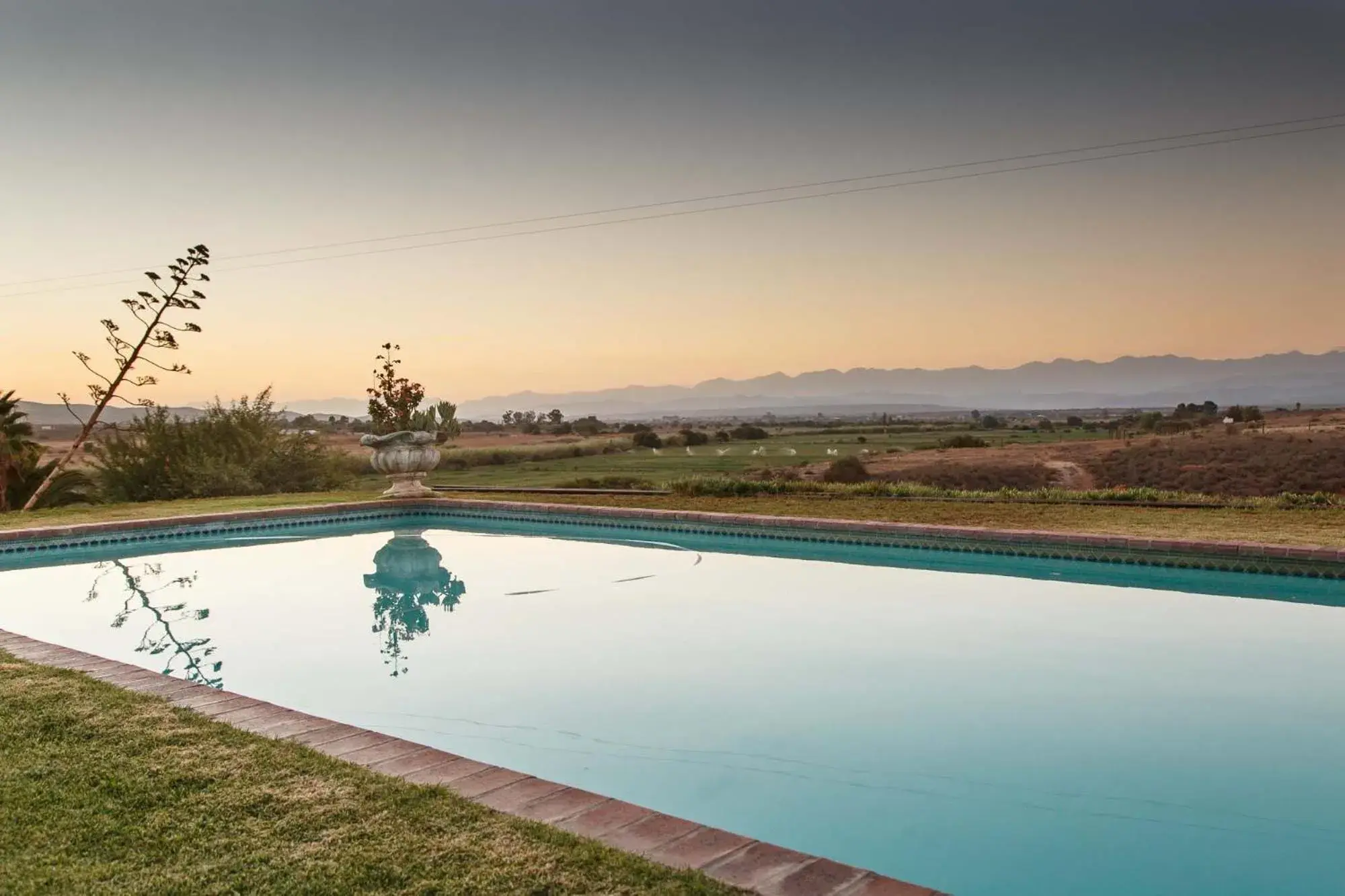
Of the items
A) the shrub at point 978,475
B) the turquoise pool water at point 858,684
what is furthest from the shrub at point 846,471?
the turquoise pool water at point 858,684

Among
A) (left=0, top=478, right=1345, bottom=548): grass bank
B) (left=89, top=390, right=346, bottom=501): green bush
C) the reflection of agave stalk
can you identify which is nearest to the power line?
(left=89, top=390, right=346, bottom=501): green bush

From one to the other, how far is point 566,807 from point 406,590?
5894mm

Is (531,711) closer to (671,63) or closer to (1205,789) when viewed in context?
(1205,789)

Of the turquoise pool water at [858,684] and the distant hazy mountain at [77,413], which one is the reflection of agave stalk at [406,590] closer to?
the turquoise pool water at [858,684]

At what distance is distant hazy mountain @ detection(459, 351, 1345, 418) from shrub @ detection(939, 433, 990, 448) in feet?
15.6

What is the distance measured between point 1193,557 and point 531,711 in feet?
20.5

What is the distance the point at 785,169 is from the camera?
1711 centimetres

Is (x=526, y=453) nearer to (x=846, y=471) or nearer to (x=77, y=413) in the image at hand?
(x=846, y=471)

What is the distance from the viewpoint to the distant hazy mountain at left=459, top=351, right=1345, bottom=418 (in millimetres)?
23516

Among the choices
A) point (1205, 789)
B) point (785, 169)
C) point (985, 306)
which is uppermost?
point (785, 169)

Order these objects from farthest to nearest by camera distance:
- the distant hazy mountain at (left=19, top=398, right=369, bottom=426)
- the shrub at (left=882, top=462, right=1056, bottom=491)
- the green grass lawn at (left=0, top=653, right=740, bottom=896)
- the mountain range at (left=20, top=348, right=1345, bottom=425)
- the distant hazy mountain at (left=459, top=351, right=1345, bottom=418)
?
1. the distant hazy mountain at (left=459, top=351, right=1345, bottom=418)
2. the mountain range at (left=20, top=348, right=1345, bottom=425)
3. the shrub at (left=882, top=462, right=1056, bottom=491)
4. the distant hazy mountain at (left=19, top=398, right=369, bottom=426)
5. the green grass lawn at (left=0, top=653, right=740, bottom=896)

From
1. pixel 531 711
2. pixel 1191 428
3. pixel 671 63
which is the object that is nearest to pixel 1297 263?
pixel 1191 428

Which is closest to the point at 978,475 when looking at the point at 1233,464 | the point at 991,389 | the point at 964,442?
the point at 1233,464

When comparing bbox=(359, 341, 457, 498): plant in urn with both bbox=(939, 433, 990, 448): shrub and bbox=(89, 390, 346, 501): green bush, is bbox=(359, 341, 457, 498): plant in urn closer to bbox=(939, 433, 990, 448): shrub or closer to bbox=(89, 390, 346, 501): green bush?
bbox=(89, 390, 346, 501): green bush
